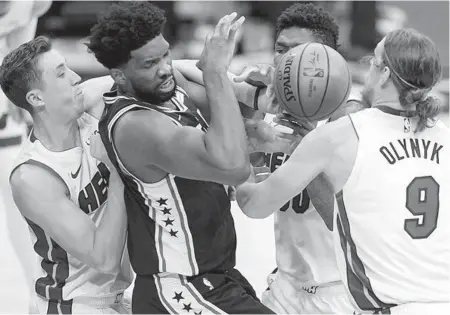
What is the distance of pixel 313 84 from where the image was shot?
10.5 feet

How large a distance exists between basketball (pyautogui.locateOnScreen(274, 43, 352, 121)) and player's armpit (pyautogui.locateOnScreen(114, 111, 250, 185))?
39 cm

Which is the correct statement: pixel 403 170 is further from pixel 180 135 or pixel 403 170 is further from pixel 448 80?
pixel 448 80

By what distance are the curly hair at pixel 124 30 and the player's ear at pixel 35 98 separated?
43 centimetres

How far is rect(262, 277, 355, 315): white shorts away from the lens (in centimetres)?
378

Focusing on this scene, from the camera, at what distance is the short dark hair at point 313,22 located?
3777 millimetres

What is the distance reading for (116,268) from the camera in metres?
3.42

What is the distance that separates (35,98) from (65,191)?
0.40 metres

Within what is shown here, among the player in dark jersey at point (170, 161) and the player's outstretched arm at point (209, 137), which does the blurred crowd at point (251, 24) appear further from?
the player's outstretched arm at point (209, 137)

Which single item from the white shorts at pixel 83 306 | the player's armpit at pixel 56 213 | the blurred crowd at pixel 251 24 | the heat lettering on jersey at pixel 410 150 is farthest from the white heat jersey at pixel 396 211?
the blurred crowd at pixel 251 24

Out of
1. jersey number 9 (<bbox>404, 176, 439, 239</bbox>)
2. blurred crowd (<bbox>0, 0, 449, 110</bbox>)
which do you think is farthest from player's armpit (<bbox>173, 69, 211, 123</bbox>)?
blurred crowd (<bbox>0, 0, 449, 110</bbox>)

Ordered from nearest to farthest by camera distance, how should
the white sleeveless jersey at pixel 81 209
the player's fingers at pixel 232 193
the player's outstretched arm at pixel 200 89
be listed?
the player's fingers at pixel 232 193, the white sleeveless jersey at pixel 81 209, the player's outstretched arm at pixel 200 89

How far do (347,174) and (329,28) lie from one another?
43.5 inches

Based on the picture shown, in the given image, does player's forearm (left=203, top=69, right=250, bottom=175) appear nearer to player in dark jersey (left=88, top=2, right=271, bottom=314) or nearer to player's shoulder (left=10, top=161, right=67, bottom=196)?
player in dark jersey (left=88, top=2, right=271, bottom=314)

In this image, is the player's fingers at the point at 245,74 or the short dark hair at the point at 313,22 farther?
the short dark hair at the point at 313,22
